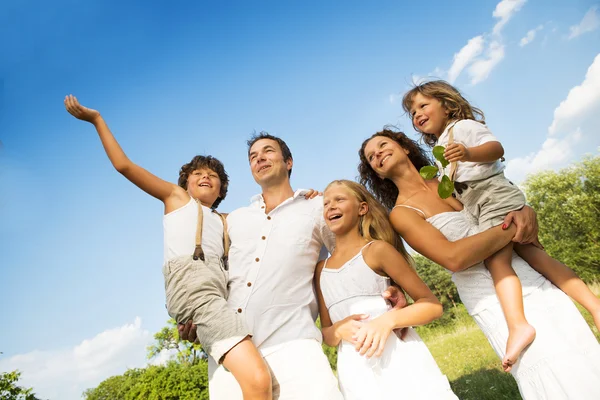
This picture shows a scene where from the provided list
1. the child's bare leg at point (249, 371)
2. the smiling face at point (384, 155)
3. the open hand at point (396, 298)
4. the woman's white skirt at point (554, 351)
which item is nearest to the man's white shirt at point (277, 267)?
the child's bare leg at point (249, 371)

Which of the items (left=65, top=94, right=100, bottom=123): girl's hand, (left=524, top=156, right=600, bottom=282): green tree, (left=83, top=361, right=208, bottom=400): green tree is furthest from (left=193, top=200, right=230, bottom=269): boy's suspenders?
(left=524, top=156, right=600, bottom=282): green tree

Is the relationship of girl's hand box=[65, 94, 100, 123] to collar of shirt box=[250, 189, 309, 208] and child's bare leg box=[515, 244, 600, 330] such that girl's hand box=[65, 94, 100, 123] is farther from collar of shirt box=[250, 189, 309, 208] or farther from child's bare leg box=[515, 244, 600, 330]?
child's bare leg box=[515, 244, 600, 330]

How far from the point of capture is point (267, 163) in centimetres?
372

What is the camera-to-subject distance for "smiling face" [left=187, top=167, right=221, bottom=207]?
150 inches

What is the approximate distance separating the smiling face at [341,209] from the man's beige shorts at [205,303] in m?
1.02

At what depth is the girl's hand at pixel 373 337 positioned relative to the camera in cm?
232

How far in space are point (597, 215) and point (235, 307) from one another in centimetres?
3723

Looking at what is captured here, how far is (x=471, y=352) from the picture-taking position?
10.0m

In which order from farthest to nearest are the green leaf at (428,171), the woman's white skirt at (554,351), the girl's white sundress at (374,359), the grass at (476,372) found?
the grass at (476,372)
the green leaf at (428,171)
the girl's white sundress at (374,359)
the woman's white skirt at (554,351)

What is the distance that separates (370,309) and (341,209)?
2.94 ft

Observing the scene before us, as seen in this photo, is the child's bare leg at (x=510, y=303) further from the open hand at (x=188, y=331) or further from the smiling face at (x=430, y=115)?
the open hand at (x=188, y=331)

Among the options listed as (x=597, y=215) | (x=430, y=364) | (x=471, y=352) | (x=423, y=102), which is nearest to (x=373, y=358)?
(x=430, y=364)

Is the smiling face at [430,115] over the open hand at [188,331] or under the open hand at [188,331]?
over

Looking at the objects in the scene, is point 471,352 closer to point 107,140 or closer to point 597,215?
point 107,140
